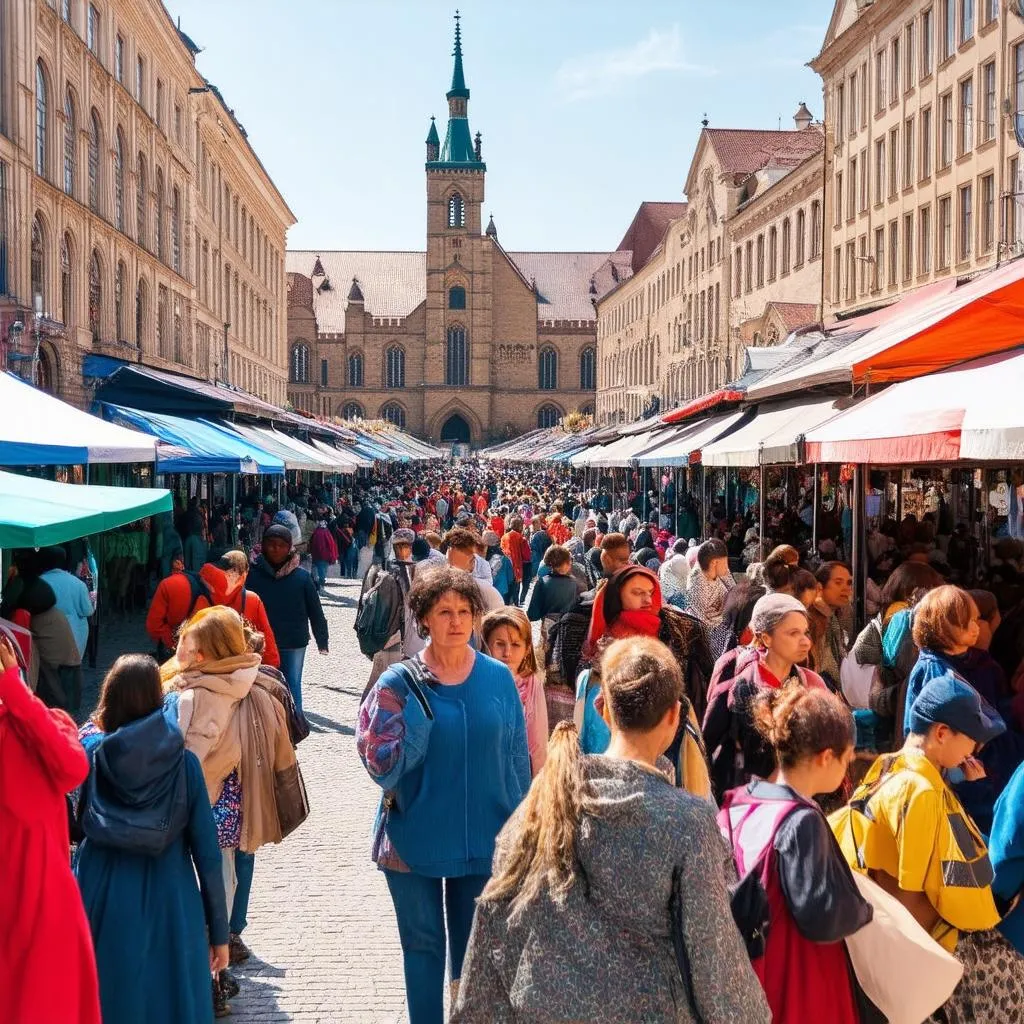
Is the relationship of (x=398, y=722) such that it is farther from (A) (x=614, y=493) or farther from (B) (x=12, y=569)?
(A) (x=614, y=493)

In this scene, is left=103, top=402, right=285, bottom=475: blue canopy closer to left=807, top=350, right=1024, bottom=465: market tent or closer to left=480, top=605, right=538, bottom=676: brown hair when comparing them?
left=807, top=350, right=1024, bottom=465: market tent

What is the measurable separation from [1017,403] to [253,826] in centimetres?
406

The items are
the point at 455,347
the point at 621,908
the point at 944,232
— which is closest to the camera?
the point at 621,908

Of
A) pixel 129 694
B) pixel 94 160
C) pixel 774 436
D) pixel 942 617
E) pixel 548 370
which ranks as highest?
pixel 548 370

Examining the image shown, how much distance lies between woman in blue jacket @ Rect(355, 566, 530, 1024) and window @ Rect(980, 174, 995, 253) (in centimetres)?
2430

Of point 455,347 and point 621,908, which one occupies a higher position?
point 455,347

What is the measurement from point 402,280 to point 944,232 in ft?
257

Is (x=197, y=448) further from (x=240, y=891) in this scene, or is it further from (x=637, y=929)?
(x=637, y=929)

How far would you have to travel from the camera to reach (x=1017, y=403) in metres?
5.84

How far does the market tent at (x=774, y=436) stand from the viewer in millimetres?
9492

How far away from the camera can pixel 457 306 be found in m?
93.5

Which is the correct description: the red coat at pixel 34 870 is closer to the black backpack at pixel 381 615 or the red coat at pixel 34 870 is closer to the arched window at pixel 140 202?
the black backpack at pixel 381 615

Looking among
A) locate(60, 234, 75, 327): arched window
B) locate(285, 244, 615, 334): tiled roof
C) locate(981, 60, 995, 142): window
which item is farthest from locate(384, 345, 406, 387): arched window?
locate(60, 234, 75, 327): arched window

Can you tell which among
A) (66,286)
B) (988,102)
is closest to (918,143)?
(988,102)
